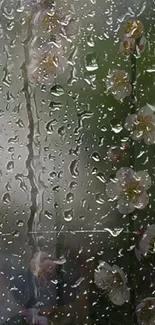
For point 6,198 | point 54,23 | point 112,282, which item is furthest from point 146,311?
point 54,23

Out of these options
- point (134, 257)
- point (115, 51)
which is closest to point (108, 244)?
point (134, 257)

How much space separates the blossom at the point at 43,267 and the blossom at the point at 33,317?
0.05 metres

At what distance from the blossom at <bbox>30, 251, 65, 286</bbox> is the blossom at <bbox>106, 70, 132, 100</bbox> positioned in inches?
11.7

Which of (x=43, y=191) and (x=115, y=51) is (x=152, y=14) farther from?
(x=43, y=191)

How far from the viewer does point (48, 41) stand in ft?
2.41

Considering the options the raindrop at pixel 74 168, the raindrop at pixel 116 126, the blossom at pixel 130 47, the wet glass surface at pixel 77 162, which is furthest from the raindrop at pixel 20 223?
the blossom at pixel 130 47

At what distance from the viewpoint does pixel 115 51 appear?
2.43ft

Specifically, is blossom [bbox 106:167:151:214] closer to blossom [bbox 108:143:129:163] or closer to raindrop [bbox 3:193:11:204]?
blossom [bbox 108:143:129:163]

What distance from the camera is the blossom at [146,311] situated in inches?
28.6

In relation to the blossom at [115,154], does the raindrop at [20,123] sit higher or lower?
higher

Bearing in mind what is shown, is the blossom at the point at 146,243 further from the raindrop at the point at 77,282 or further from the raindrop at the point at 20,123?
the raindrop at the point at 20,123

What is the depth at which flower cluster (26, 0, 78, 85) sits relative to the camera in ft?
2.39

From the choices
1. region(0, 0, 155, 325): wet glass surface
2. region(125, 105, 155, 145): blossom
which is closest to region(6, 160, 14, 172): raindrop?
region(0, 0, 155, 325): wet glass surface

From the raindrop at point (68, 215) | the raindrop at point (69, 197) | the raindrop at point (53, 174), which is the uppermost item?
the raindrop at point (53, 174)
